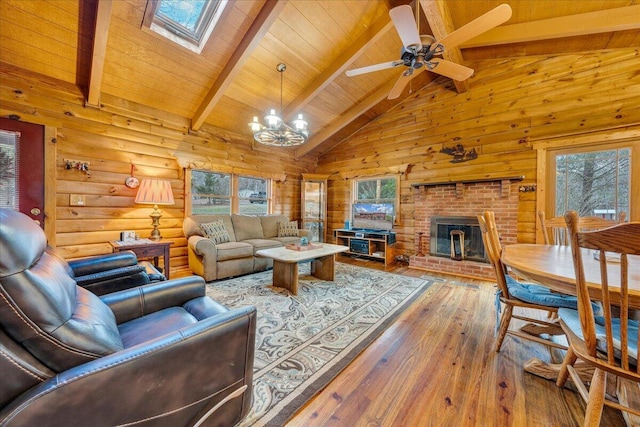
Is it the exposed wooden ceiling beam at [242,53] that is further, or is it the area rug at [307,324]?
the exposed wooden ceiling beam at [242,53]

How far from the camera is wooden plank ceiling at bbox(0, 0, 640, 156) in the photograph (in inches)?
102

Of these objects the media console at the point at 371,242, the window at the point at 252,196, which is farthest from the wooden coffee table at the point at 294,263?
the window at the point at 252,196

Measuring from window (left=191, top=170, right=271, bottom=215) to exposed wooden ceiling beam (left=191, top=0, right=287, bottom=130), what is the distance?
96 centimetres

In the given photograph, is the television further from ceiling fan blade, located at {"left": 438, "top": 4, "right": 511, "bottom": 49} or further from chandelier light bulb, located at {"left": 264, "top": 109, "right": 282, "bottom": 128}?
ceiling fan blade, located at {"left": 438, "top": 4, "right": 511, "bottom": 49}

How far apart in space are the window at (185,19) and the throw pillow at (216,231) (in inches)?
94.3

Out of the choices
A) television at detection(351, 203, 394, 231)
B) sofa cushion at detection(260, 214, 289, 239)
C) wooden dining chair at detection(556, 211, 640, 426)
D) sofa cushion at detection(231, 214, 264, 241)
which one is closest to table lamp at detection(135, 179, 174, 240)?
sofa cushion at detection(231, 214, 264, 241)

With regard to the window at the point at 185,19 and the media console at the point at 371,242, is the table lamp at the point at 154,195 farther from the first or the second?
the media console at the point at 371,242

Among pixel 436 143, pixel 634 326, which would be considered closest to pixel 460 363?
pixel 634 326

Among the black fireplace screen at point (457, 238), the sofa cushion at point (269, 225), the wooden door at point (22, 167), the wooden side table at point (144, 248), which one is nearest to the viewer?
the wooden door at point (22, 167)

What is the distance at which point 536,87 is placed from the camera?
3.74 meters

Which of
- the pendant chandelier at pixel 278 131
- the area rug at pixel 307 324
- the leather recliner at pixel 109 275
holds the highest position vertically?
the pendant chandelier at pixel 278 131

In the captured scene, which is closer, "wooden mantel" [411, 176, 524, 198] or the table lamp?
the table lamp

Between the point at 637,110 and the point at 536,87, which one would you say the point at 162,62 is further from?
the point at 637,110

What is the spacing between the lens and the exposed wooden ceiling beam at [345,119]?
4.61 metres
